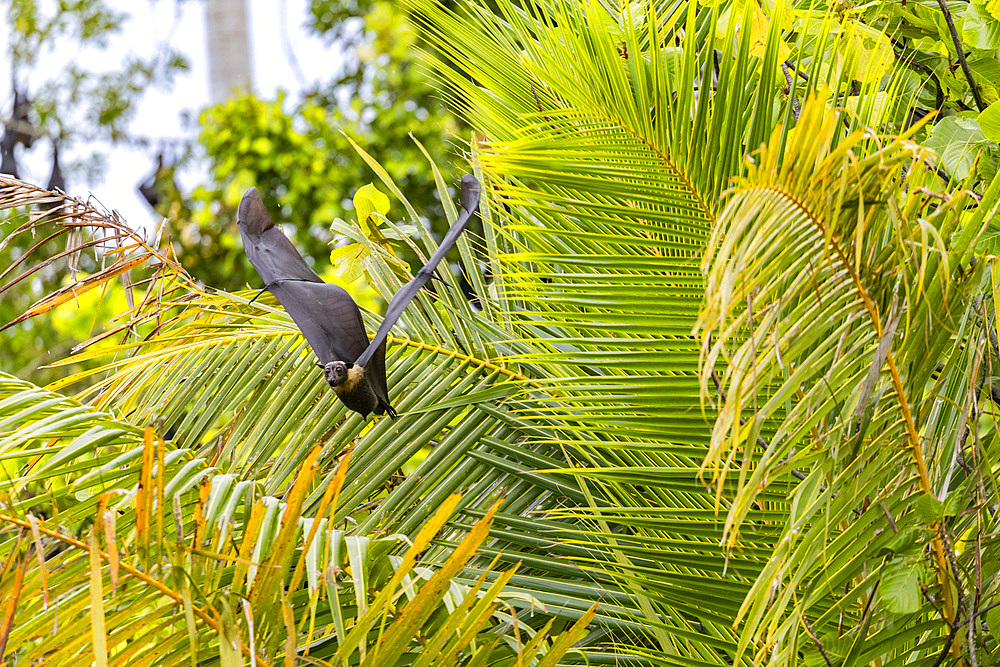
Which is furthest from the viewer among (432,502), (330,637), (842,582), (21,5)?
(21,5)

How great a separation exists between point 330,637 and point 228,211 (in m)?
2.96

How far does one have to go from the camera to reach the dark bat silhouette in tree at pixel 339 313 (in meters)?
1.05

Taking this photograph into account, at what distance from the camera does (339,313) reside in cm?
110

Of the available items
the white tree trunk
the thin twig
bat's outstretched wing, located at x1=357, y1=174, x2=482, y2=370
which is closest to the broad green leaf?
the thin twig

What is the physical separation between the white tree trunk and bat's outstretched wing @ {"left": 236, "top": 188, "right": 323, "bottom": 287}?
4919mm

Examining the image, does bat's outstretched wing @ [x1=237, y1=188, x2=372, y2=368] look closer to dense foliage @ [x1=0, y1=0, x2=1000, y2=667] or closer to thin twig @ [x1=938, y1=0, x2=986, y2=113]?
dense foliage @ [x1=0, y1=0, x2=1000, y2=667]

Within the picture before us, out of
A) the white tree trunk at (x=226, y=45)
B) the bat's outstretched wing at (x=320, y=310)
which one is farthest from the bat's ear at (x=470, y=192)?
the white tree trunk at (x=226, y=45)

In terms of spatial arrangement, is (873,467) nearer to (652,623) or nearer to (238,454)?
(652,623)

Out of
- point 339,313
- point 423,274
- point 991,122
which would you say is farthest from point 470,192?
point 991,122

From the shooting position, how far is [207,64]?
19.2ft

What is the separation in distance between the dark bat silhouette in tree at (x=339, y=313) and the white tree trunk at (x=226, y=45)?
4.98 metres

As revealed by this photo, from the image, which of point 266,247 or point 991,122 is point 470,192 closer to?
point 266,247

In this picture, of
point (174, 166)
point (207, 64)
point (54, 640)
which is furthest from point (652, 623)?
point (207, 64)

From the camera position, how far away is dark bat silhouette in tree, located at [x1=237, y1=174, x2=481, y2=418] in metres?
1.05
